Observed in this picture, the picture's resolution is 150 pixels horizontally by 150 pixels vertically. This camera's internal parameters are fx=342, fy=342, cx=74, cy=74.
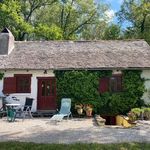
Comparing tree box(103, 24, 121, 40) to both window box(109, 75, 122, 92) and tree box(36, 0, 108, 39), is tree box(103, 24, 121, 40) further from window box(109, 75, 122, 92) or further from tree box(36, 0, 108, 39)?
window box(109, 75, 122, 92)

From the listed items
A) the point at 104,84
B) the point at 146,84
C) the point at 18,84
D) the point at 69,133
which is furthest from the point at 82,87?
the point at 69,133

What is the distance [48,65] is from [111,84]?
437 cm

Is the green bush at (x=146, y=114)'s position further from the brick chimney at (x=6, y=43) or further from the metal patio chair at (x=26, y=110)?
the brick chimney at (x=6, y=43)

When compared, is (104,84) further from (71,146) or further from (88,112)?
(71,146)

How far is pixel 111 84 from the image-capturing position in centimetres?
2275

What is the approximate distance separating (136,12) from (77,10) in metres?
7.36

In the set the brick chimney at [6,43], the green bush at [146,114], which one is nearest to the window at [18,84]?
the brick chimney at [6,43]

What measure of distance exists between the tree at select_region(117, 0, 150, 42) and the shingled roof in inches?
599

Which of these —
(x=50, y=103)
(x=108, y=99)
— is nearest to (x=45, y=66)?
(x=50, y=103)

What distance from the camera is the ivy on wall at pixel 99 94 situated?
22.1 meters

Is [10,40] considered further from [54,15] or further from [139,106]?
[54,15]

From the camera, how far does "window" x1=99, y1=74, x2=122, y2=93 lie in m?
22.5

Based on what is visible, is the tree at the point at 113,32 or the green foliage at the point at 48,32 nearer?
the green foliage at the point at 48,32

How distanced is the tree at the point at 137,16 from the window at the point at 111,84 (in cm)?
1818
